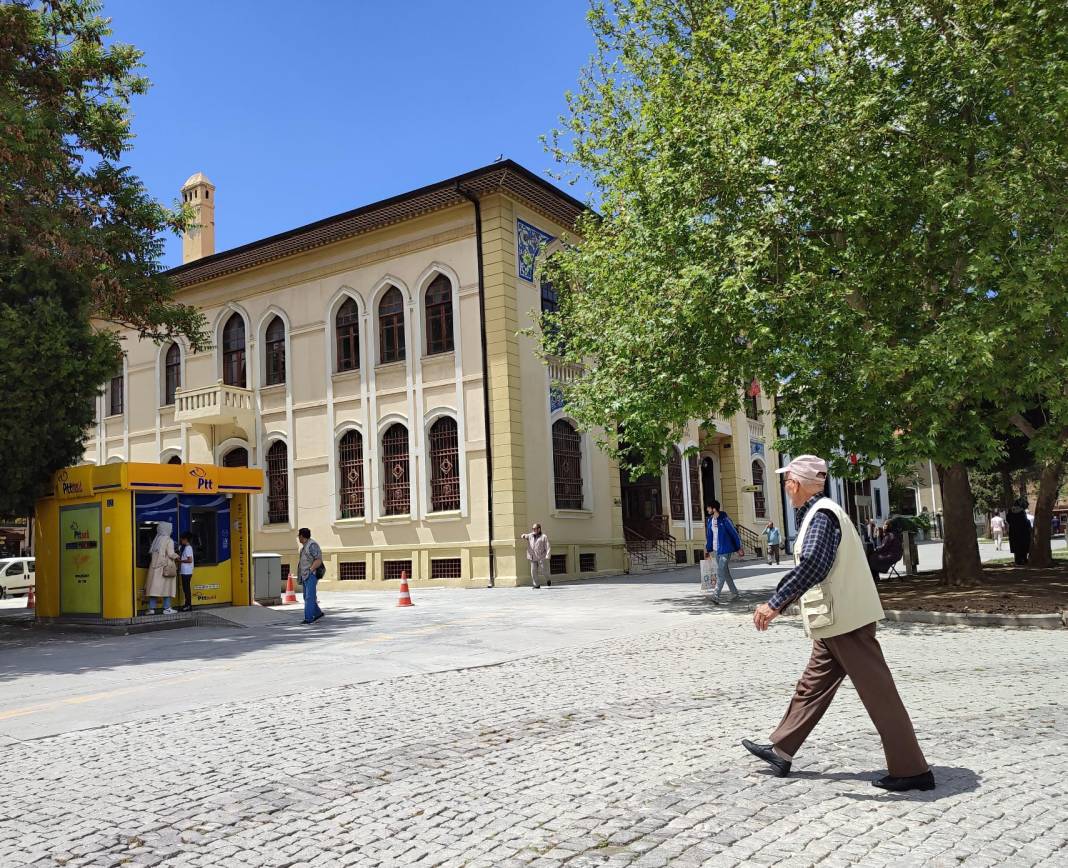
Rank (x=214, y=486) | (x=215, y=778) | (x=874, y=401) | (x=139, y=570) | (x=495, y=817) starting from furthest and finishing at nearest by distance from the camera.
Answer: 1. (x=214, y=486)
2. (x=139, y=570)
3. (x=874, y=401)
4. (x=215, y=778)
5. (x=495, y=817)

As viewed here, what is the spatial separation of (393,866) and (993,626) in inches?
405

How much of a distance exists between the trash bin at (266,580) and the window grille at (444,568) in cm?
600

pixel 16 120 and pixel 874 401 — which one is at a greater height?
pixel 16 120

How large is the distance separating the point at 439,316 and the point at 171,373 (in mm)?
11631

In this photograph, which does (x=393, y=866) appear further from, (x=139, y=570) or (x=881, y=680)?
(x=139, y=570)

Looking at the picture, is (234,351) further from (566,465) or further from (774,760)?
(774,760)

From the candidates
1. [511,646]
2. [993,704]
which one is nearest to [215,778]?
[993,704]

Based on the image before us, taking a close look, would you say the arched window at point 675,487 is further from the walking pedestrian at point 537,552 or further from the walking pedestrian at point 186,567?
the walking pedestrian at point 186,567

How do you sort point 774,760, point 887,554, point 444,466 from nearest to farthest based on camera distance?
point 774,760 → point 887,554 → point 444,466

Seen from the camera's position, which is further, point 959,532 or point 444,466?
point 444,466

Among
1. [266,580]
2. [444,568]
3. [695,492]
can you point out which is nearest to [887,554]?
[444,568]

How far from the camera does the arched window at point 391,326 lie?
26.7 meters

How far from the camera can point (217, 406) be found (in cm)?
2842

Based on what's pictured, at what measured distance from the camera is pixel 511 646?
11531 millimetres
